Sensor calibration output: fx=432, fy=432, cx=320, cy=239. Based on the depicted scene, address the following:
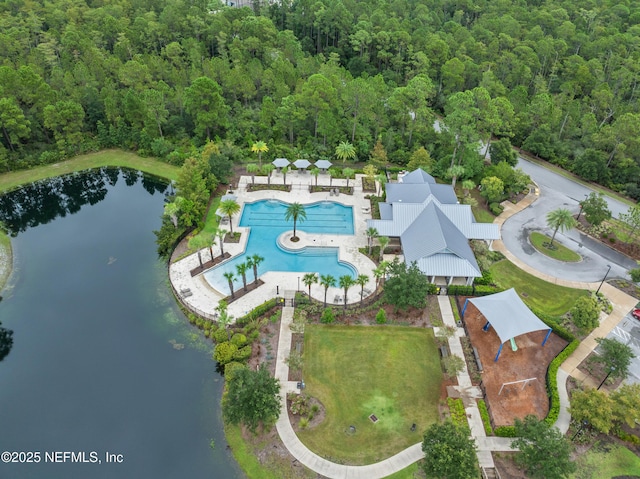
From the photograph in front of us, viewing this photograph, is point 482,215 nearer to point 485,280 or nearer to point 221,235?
point 485,280

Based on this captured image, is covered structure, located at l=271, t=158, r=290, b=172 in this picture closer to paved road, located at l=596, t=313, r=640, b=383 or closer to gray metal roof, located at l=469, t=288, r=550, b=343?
gray metal roof, located at l=469, t=288, r=550, b=343

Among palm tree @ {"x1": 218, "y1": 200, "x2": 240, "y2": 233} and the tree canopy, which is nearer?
the tree canopy

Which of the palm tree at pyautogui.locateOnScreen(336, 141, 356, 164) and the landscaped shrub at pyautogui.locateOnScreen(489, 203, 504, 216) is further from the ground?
the palm tree at pyautogui.locateOnScreen(336, 141, 356, 164)

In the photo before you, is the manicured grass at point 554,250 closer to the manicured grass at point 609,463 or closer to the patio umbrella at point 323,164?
the manicured grass at point 609,463

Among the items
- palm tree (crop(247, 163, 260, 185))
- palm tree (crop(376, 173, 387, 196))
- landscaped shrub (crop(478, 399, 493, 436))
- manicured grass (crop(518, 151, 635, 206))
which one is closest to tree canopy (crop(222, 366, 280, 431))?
landscaped shrub (crop(478, 399, 493, 436))

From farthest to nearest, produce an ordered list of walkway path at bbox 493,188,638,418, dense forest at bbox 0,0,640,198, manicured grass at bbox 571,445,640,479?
dense forest at bbox 0,0,640,198 → walkway path at bbox 493,188,638,418 → manicured grass at bbox 571,445,640,479

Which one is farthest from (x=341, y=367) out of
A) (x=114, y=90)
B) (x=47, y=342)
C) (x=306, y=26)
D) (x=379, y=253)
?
(x=306, y=26)

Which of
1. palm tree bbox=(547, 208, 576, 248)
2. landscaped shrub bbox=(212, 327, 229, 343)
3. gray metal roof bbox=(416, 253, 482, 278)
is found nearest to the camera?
landscaped shrub bbox=(212, 327, 229, 343)

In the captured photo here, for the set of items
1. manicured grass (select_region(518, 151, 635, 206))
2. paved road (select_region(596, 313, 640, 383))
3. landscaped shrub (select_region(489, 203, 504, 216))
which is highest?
manicured grass (select_region(518, 151, 635, 206))
